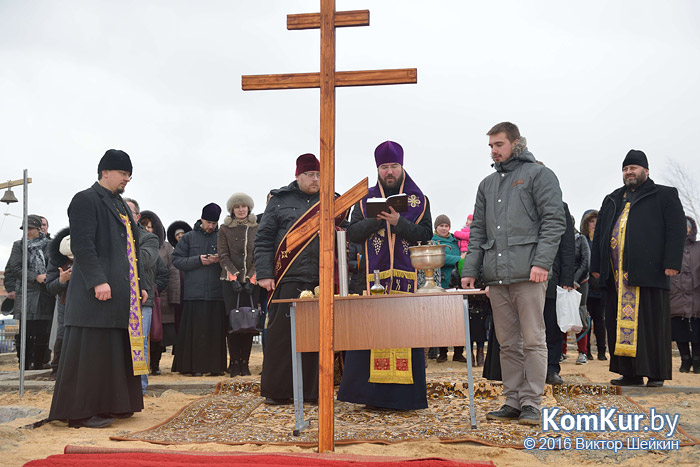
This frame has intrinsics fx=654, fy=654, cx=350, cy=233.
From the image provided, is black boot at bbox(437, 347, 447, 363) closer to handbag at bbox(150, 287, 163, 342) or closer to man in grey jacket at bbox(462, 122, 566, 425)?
handbag at bbox(150, 287, 163, 342)

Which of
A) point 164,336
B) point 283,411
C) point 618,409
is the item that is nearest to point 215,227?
point 164,336

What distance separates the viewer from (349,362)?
18.3 feet

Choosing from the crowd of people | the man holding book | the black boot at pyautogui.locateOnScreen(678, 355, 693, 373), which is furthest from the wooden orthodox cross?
the black boot at pyautogui.locateOnScreen(678, 355, 693, 373)

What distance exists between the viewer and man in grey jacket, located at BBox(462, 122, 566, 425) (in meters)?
4.67

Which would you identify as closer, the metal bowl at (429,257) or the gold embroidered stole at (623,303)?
the metal bowl at (429,257)

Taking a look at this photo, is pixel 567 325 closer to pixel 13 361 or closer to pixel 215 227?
pixel 215 227

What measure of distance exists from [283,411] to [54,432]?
69.2 inches

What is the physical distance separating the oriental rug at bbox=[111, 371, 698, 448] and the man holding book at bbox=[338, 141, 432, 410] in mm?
157

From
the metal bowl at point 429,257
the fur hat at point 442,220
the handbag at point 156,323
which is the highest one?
the fur hat at point 442,220

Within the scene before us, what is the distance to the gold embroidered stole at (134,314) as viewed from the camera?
5.35 meters

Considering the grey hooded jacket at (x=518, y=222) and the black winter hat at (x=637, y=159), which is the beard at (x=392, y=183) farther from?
the black winter hat at (x=637, y=159)

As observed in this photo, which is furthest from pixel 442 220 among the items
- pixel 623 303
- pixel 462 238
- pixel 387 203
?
pixel 387 203

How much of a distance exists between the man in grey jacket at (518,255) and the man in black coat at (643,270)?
1961 millimetres

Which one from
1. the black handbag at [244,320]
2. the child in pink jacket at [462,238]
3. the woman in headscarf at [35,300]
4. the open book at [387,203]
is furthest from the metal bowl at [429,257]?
the woman in headscarf at [35,300]
